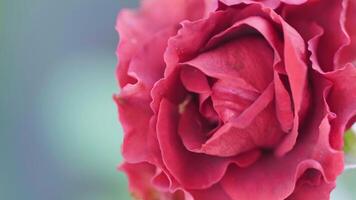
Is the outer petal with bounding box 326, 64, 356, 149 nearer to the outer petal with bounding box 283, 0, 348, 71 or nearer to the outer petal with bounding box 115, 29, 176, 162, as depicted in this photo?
the outer petal with bounding box 283, 0, 348, 71

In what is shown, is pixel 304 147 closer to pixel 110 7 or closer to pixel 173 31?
pixel 173 31

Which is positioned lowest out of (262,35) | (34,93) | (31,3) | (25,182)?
(25,182)

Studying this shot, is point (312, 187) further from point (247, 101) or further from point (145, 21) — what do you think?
point (145, 21)

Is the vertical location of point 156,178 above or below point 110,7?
above

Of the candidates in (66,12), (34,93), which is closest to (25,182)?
(34,93)

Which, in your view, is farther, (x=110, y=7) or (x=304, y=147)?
(x=110, y=7)

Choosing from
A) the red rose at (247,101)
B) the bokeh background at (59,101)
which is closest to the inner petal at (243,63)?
the red rose at (247,101)
